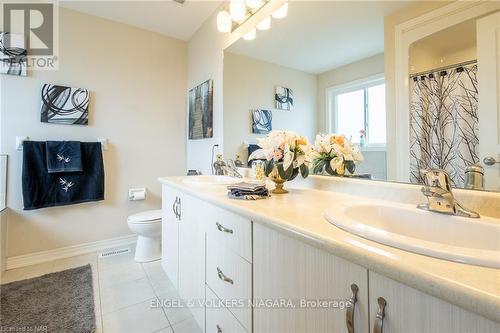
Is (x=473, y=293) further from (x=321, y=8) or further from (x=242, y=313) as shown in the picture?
(x=321, y=8)

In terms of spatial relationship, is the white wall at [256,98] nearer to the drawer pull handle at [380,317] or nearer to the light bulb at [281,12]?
the light bulb at [281,12]

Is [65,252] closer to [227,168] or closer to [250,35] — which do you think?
[227,168]

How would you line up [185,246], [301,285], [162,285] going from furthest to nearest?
[162,285] < [185,246] < [301,285]

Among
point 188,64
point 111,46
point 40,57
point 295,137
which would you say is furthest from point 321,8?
point 40,57

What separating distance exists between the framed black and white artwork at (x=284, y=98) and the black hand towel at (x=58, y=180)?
1830mm

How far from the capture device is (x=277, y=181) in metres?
1.21

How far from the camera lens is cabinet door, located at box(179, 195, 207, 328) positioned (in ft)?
3.85

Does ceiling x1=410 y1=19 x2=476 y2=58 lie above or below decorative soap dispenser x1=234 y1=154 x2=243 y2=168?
above

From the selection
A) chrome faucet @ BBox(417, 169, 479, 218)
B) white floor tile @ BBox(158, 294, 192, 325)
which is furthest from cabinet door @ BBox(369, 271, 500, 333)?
white floor tile @ BBox(158, 294, 192, 325)

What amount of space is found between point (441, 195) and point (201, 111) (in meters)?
2.06

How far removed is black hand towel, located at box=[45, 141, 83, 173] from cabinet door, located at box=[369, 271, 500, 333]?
96.9 inches

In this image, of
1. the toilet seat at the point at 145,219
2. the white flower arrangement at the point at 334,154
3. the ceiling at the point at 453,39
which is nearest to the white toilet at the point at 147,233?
the toilet seat at the point at 145,219

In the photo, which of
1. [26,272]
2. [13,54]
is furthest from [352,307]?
[13,54]

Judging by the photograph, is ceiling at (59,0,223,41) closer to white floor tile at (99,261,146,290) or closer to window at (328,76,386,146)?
window at (328,76,386,146)
